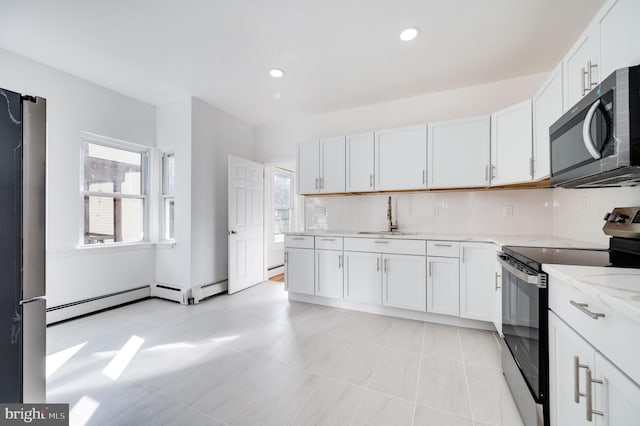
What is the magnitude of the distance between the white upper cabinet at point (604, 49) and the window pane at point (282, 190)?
454cm

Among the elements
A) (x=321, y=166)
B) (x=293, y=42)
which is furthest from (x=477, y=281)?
(x=293, y=42)

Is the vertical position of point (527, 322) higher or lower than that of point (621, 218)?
lower

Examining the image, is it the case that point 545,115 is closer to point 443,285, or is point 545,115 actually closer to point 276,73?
point 443,285

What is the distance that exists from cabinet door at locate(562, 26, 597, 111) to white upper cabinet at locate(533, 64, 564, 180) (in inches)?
3.9

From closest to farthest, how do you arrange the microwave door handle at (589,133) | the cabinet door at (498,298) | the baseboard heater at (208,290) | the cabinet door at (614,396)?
the cabinet door at (614,396), the microwave door handle at (589,133), the cabinet door at (498,298), the baseboard heater at (208,290)

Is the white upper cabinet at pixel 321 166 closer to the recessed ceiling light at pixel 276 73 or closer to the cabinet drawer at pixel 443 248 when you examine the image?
the recessed ceiling light at pixel 276 73

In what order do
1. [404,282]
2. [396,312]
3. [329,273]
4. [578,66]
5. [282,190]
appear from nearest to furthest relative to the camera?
[578,66] < [404,282] < [396,312] < [329,273] < [282,190]

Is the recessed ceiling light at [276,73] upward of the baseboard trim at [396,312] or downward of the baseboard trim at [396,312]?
upward

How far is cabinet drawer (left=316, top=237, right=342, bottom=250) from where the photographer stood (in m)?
3.35

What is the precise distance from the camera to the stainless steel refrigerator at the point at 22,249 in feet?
3.43

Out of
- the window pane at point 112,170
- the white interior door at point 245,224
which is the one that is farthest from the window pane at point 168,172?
the white interior door at point 245,224

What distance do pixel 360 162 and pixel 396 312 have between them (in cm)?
191

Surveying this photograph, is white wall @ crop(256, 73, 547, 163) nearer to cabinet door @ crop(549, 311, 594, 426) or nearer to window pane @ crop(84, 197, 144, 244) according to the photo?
window pane @ crop(84, 197, 144, 244)

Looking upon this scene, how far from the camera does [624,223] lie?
5.06 feet
